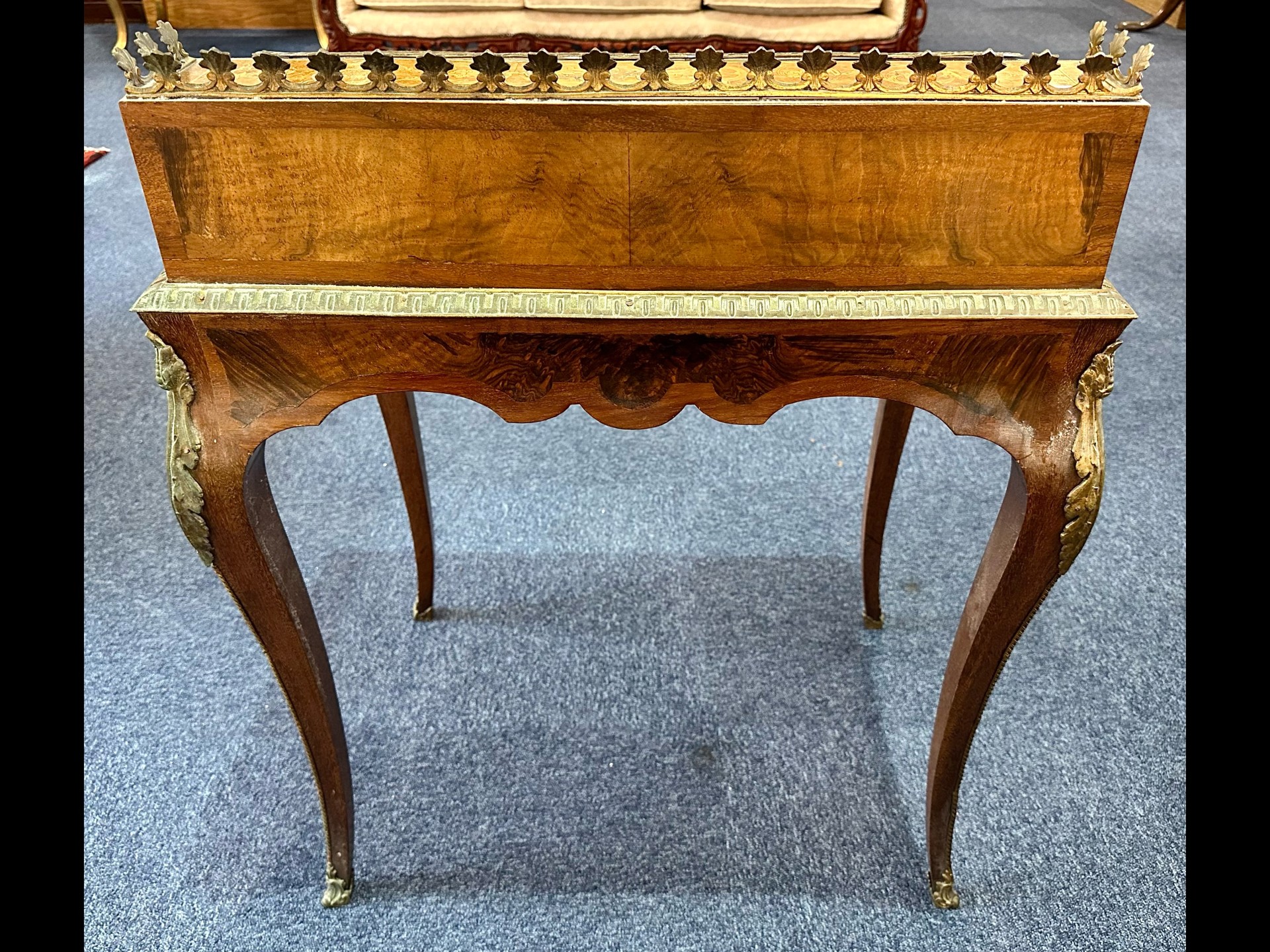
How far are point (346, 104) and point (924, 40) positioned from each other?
409cm

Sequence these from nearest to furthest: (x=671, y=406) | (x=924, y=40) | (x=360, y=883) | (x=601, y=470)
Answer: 1. (x=671, y=406)
2. (x=360, y=883)
3. (x=601, y=470)
4. (x=924, y=40)

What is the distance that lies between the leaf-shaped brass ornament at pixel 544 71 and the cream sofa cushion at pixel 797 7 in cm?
245

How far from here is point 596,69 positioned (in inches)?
27.4

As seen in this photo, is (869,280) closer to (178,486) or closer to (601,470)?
(178,486)

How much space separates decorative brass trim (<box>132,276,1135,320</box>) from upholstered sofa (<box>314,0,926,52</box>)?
2.28 metres

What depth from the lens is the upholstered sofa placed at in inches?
111

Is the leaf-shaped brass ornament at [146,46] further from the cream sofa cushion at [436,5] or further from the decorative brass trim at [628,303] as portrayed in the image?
the cream sofa cushion at [436,5]

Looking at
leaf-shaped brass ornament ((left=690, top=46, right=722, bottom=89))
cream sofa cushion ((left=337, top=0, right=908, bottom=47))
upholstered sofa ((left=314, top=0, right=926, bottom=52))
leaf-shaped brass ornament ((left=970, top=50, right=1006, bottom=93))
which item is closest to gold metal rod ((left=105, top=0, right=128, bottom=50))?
upholstered sofa ((left=314, top=0, right=926, bottom=52))

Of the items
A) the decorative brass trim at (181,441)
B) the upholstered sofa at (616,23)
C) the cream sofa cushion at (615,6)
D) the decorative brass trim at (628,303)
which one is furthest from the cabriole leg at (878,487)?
the cream sofa cushion at (615,6)

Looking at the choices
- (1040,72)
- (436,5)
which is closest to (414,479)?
(1040,72)

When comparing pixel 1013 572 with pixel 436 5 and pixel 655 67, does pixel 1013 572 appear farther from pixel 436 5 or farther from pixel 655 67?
pixel 436 5

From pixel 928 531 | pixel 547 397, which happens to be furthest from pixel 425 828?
pixel 928 531

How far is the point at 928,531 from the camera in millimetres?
1721

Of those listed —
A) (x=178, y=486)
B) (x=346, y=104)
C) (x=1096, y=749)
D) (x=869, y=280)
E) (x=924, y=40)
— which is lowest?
(x=1096, y=749)
